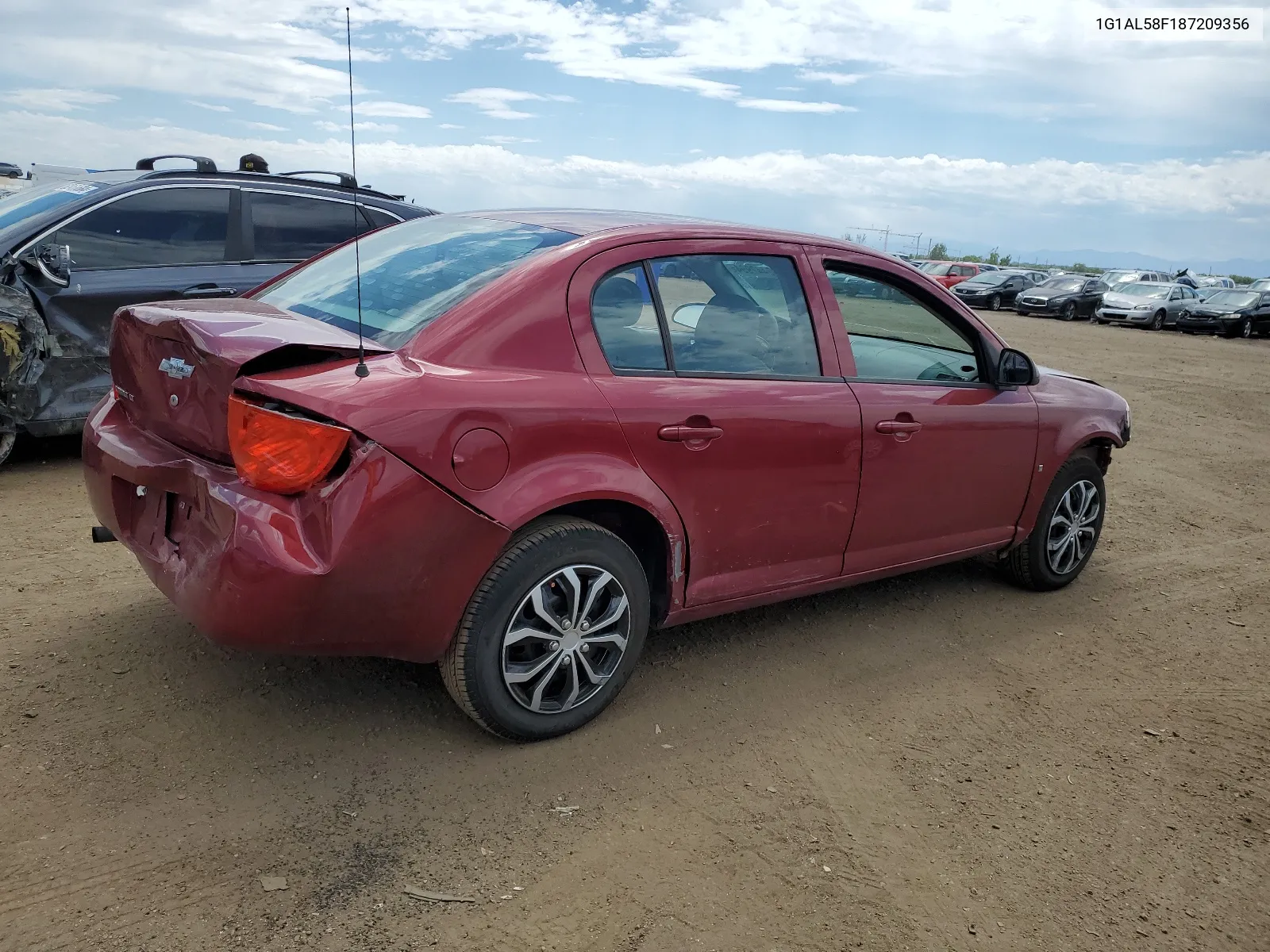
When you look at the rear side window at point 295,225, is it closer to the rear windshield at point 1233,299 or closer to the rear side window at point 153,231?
the rear side window at point 153,231

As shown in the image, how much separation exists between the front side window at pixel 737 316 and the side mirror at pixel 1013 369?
112cm

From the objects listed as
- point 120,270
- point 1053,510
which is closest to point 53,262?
point 120,270

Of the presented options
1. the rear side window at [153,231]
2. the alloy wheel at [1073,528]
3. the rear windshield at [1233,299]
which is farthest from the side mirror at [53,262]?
the rear windshield at [1233,299]

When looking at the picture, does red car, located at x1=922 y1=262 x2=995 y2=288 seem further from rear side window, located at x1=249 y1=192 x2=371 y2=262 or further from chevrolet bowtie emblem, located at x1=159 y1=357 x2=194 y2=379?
chevrolet bowtie emblem, located at x1=159 y1=357 x2=194 y2=379

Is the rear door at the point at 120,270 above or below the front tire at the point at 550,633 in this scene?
above

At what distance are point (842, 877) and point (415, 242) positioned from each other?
8.79 feet

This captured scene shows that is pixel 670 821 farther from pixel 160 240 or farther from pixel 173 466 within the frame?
pixel 160 240

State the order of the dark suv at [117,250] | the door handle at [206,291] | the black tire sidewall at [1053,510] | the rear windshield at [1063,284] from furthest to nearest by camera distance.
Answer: the rear windshield at [1063,284] → the door handle at [206,291] → the dark suv at [117,250] → the black tire sidewall at [1053,510]

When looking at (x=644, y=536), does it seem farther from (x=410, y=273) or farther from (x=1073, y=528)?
(x=1073, y=528)

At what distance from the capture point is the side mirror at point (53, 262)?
596cm

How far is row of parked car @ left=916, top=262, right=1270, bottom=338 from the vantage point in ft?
95.3

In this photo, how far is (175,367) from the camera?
3.12 m

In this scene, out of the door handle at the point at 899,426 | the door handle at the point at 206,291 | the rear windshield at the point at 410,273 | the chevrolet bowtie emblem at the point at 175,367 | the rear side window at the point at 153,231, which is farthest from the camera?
the door handle at the point at 206,291

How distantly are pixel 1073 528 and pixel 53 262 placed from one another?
5.91 metres
